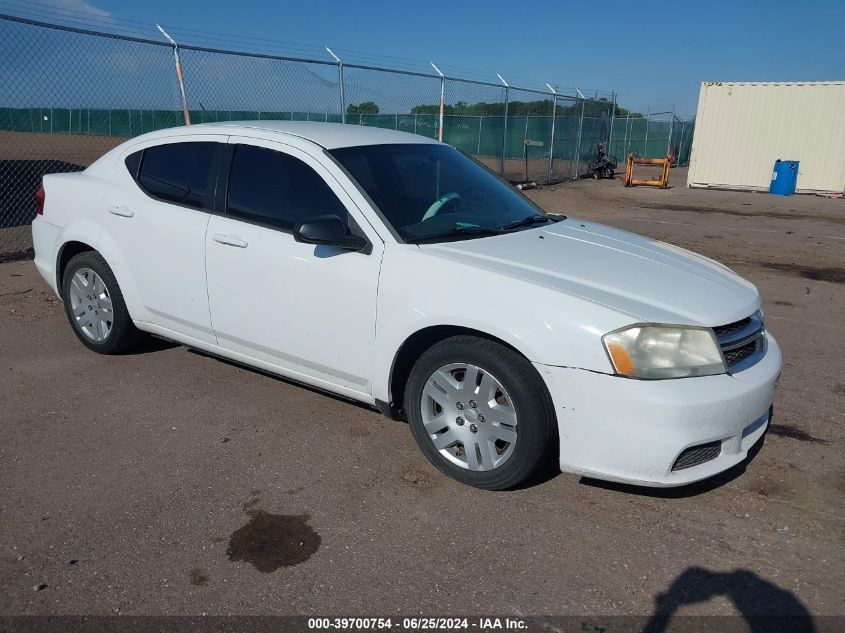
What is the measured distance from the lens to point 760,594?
2.65 metres

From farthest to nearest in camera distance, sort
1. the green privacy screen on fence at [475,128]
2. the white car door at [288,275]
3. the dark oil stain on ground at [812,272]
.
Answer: the green privacy screen on fence at [475,128] → the dark oil stain on ground at [812,272] → the white car door at [288,275]

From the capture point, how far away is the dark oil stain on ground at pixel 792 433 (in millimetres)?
3900

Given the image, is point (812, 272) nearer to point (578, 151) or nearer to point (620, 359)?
point (620, 359)

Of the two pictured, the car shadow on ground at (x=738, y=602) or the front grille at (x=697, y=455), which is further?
the front grille at (x=697, y=455)

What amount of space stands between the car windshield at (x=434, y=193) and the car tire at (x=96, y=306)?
1927 mm

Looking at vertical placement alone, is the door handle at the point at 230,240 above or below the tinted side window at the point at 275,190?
below

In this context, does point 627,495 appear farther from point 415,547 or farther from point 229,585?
point 229,585

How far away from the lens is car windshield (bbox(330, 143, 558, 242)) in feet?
12.1

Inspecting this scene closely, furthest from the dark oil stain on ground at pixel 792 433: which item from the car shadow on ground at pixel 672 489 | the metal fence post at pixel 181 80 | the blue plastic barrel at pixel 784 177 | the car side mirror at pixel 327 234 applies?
the blue plastic barrel at pixel 784 177

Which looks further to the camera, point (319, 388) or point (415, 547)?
point (319, 388)

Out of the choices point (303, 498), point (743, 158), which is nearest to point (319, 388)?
point (303, 498)

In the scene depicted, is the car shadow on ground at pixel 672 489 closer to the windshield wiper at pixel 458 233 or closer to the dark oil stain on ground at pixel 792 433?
the dark oil stain on ground at pixel 792 433

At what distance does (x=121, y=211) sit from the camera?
448cm

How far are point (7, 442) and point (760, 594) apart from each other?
3.68m
